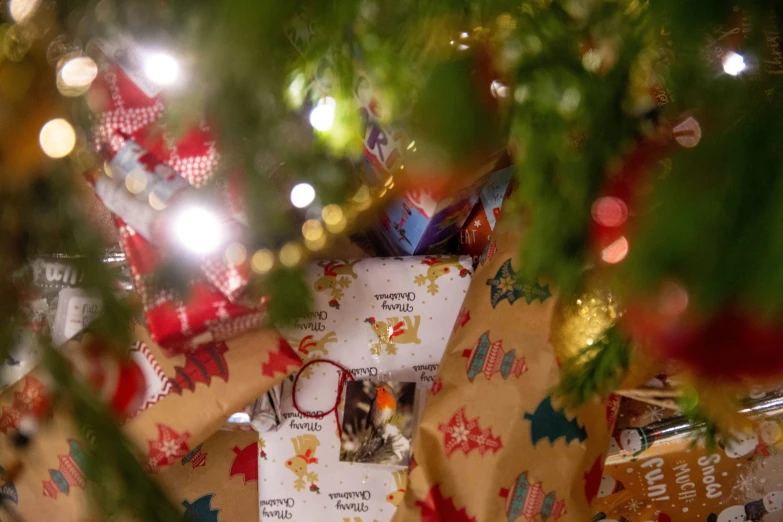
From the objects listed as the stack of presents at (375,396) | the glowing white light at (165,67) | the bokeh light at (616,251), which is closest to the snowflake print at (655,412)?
the stack of presents at (375,396)

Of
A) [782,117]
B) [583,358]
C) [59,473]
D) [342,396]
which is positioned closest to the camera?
[782,117]

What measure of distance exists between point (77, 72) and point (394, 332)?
2.01 feet

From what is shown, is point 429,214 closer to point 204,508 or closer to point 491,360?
point 491,360

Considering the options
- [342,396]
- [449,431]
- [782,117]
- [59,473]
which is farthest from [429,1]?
[59,473]

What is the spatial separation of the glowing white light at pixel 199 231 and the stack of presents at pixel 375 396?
0.18 ft

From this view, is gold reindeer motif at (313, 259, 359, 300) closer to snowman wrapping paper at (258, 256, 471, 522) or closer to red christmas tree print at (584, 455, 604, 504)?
snowman wrapping paper at (258, 256, 471, 522)

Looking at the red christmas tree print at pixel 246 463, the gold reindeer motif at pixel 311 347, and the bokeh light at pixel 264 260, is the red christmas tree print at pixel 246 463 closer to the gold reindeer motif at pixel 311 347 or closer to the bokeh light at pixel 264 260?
the gold reindeer motif at pixel 311 347

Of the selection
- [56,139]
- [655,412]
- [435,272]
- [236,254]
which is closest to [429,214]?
[435,272]

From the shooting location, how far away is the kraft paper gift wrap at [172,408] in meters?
0.77

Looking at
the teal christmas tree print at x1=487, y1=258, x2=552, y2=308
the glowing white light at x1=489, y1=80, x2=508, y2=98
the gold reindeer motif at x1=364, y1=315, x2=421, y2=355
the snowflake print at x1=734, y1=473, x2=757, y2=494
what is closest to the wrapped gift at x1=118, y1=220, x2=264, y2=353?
the gold reindeer motif at x1=364, y1=315, x2=421, y2=355

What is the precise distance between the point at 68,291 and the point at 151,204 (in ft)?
0.99

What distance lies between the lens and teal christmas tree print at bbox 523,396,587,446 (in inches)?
28.0

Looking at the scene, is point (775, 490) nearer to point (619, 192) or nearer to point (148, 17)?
point (619, 192)

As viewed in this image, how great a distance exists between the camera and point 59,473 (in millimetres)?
778
